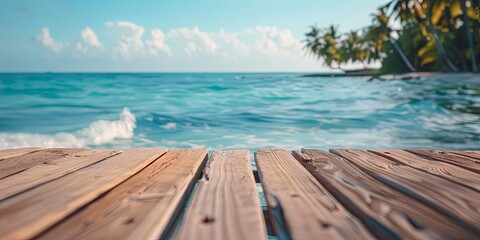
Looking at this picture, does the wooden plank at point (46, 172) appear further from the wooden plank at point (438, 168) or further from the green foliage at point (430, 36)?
the green foliage at point (430, 36)

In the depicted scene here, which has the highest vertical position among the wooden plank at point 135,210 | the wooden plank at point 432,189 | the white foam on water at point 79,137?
the wooden plank at point 135,210

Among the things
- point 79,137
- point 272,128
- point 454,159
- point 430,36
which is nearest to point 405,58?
point 430,36

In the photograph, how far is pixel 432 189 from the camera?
→ 1.33 meters

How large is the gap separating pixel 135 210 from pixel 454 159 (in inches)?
71.3

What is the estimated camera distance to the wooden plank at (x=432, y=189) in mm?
1064

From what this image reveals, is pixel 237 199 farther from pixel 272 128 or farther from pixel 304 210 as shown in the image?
pixel 272 128

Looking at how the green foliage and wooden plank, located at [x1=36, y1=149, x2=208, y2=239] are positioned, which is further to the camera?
the green foliage

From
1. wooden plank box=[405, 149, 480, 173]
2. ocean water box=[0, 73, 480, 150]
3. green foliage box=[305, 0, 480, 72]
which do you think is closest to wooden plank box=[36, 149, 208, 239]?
wooden plank box=[405, 149, 480, 173]

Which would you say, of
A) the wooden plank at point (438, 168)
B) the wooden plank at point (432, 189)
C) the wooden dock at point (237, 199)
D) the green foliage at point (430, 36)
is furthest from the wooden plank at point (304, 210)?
the green foliage at point (430, 36)

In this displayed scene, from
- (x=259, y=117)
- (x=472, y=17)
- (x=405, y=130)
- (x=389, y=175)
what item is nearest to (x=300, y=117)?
(x=259, y=117)

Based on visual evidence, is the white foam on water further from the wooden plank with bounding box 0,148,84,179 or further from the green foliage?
the green foliage

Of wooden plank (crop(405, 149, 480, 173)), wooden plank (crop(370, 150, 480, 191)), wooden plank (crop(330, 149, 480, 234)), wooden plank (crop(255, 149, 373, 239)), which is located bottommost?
wooden plank (crop(405, 149, 480, 173))

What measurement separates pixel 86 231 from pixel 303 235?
1.85 ft

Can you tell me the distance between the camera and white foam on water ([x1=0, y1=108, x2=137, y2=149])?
25.5 ft
